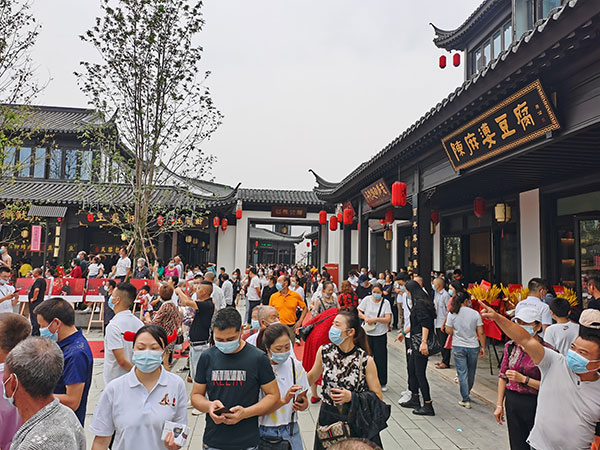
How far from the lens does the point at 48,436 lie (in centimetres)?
185

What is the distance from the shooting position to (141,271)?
478 inches

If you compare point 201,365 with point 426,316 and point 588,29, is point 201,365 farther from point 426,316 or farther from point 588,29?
point 588,29

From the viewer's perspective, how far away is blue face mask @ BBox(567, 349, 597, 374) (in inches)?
106

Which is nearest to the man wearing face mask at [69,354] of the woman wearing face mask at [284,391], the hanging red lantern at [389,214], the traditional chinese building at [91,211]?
the woman wearing face mask at [284,391]

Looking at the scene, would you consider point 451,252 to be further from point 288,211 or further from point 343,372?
point 288,211

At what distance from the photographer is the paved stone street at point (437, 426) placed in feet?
15.0

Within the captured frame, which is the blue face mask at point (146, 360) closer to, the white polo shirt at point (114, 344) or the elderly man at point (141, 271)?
the white polo shirt at point (114, 344)

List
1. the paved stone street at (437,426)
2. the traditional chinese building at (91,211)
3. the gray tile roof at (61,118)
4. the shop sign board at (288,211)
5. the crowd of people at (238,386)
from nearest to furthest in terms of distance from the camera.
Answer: the crowd of people at (238,386) → the paved stone street at (437,426) → the traditional chinese building at (91,211) → the gray tile roof at (61,118) → the shop sign board at (288,211)

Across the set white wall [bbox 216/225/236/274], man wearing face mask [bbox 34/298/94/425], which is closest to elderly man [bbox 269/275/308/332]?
man wearing face mask [bbox 34/298/94/425]

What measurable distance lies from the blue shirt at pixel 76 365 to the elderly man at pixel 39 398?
788mm

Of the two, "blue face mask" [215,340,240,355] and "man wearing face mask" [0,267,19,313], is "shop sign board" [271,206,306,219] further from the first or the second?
"blue face mask" [215,340,240,355]

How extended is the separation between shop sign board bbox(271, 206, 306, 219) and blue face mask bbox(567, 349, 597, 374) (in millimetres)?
22009

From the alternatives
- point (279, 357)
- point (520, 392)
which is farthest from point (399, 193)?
point (279, 357)

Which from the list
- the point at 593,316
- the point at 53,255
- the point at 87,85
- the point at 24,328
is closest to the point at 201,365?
the point at 24,328
